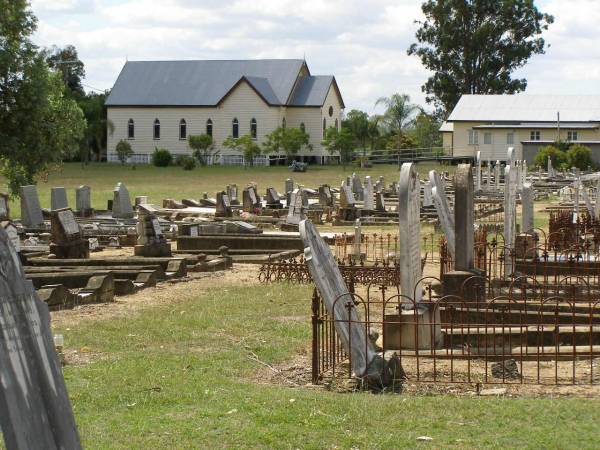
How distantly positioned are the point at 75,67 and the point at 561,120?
41.5m

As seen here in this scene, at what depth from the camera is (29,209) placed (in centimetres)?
2911

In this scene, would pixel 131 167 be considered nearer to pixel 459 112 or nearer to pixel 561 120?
pixel 459 112

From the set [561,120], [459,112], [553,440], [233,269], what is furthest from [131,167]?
[553,440]

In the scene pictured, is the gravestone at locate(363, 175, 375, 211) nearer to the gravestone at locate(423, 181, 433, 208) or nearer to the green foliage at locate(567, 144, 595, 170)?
the gravestone at locate(423, 181, 433, 208)

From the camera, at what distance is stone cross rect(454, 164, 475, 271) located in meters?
13.8

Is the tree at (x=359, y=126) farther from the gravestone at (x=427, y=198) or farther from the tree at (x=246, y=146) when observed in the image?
the gravestone at (x=427, y=198)

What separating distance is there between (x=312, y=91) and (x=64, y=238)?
6833cm

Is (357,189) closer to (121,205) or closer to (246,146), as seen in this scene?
(121,205)

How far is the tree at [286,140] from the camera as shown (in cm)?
8075

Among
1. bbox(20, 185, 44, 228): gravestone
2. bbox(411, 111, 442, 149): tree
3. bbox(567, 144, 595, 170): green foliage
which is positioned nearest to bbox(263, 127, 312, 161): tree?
bbox(411, 111, 442, 149): tree

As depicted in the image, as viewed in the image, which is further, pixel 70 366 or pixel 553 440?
pixel 70 366

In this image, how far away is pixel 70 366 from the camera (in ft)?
35.1

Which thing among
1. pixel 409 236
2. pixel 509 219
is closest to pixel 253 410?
pixel 409 236

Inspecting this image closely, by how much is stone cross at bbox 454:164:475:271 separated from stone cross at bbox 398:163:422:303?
4.24ft
